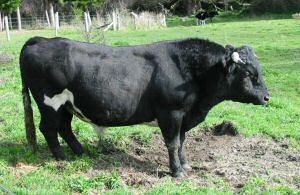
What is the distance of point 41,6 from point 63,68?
56.5 meters

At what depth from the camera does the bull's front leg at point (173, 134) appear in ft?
23.5

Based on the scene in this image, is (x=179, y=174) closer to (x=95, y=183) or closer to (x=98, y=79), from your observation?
(x=95, y=183)

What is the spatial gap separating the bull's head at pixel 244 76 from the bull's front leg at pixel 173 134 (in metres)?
0.80

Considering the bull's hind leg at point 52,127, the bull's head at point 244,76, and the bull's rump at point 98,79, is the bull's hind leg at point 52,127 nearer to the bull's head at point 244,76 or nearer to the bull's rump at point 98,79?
the bull's rump at point 98,79

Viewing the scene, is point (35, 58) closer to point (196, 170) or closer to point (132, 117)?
point (132, 117)

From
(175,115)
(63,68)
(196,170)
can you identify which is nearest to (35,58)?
(63,68)

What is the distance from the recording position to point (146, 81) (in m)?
7.24

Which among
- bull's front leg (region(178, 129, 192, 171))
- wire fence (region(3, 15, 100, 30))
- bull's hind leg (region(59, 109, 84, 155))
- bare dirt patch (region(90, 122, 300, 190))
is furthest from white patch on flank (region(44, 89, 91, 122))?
wire fence (region(3, 15, 100, 30))

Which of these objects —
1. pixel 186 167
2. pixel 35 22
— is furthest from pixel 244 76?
pixel 35 22

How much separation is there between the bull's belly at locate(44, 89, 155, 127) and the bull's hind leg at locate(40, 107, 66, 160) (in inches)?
4.2

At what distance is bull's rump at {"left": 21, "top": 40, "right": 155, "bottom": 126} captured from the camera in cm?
722

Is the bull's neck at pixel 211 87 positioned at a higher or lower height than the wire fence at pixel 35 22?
higher

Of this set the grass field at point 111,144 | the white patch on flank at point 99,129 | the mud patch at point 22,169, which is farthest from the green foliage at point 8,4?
the mud patch at point 22,169

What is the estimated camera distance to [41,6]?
203 ft
